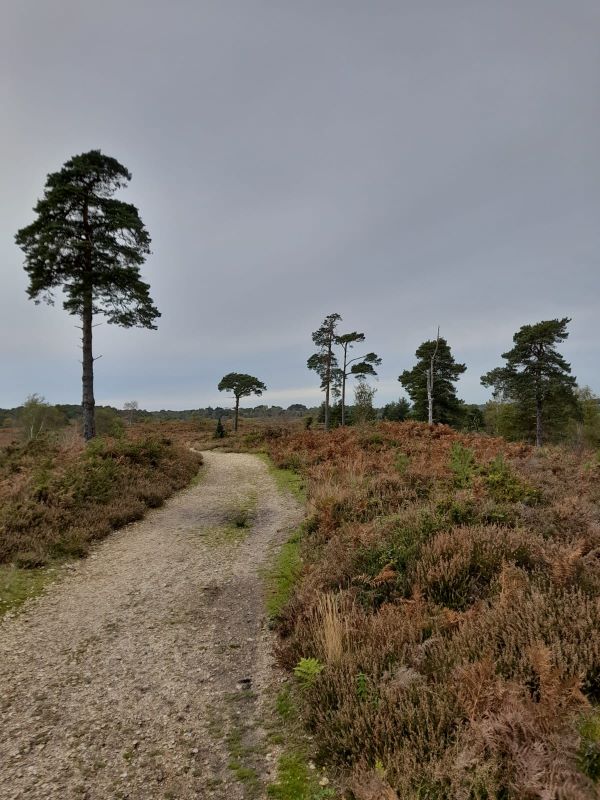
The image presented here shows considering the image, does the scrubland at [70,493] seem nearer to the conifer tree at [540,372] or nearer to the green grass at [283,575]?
the green grass at [283,575]

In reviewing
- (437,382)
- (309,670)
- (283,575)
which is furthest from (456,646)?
(437,382)

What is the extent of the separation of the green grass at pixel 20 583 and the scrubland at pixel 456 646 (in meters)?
4.07

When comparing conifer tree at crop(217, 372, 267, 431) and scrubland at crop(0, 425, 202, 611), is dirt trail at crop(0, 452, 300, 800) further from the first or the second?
conifer tree at crop(217, 372, 267, 431)

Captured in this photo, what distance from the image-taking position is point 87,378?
607 inches

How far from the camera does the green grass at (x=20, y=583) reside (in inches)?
247

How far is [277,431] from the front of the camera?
32625 mm

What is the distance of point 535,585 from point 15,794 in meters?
5.00

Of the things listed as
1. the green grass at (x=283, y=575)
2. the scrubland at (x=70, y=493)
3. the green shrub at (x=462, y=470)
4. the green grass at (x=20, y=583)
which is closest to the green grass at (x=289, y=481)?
the scrubland at (x=70, y=493)

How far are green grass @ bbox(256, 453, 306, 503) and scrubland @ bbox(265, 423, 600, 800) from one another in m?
5.18

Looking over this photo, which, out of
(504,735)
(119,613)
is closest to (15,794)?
(119,613)

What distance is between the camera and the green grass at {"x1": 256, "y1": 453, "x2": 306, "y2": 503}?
13.6 meters

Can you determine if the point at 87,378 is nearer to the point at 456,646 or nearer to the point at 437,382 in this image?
the point at 456,646

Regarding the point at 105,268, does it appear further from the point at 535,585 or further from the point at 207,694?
the point at 535,585

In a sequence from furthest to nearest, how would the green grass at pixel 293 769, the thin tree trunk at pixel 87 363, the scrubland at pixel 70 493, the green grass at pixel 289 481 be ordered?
the thin tree trunk at pixel 87 363, the green grass at pixel 289 481, the scrubland at pixel 70 493, the green grass at pixel 293 769
